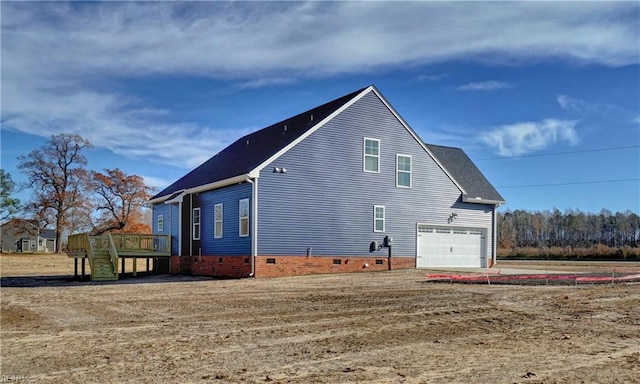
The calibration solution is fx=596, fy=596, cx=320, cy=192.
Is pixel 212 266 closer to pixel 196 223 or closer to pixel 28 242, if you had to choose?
pixel 196 223

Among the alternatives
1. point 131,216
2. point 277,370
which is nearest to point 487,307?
point 277,370

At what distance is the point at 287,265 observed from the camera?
933 inches

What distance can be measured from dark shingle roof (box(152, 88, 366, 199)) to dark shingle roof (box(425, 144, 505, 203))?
7799 mm

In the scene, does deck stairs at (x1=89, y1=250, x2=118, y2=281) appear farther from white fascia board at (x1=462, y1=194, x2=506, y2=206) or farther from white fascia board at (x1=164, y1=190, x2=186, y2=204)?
white fascia board at (x1=462, y1=194, x2=506, y2=206)

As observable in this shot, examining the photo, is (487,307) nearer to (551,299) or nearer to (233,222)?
(551,299)

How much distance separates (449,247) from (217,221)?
11129 mm

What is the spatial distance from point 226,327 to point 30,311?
5.97m

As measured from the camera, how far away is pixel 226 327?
1041cm

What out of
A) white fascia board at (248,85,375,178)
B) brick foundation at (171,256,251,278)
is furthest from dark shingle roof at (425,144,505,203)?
brick foundation at (171,256,251,278)

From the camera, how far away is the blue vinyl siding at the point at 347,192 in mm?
23766

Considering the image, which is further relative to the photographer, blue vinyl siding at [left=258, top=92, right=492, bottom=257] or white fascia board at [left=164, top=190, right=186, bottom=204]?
white fascia board at [left=164, top=190, right=186, bottom=204]

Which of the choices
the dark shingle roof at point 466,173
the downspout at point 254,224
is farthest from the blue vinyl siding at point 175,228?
the dark shingle roof at point 466,173

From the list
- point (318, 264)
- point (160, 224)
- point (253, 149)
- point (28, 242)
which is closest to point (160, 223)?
point (160, 224)

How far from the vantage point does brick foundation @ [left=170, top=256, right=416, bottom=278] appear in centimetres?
2328
